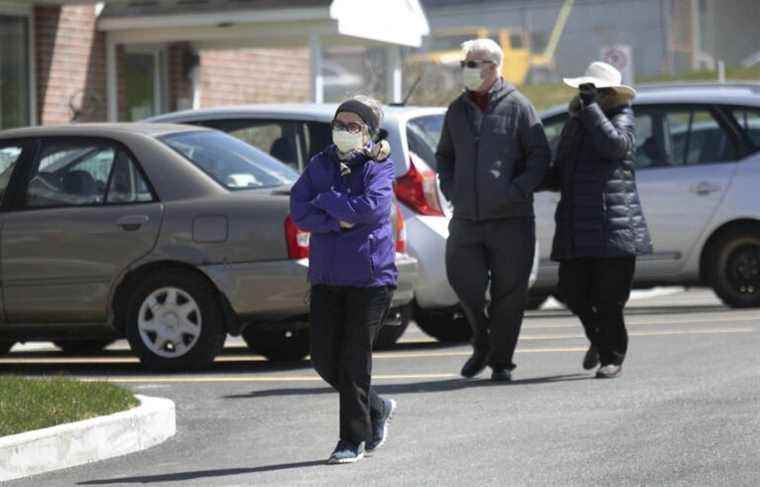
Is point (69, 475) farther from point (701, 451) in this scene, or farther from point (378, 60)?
point (378, 60)

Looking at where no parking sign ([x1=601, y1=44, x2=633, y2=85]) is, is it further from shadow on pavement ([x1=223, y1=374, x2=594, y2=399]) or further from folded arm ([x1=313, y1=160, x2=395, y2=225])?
folded arm ([x1=313, y1=160, x2=395, y2=225])

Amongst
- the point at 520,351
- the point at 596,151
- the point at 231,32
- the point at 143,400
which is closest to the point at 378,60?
the point at 231,32

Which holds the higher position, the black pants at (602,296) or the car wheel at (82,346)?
the black pants at (602,296)

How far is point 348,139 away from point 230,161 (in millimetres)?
→ 3998

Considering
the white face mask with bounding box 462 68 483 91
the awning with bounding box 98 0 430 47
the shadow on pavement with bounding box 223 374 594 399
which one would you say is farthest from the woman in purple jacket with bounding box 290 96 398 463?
the awning with bounding box 98 0 430 47

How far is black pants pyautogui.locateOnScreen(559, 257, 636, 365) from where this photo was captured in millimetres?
11086

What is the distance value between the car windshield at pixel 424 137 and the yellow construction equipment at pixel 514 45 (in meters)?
26.8

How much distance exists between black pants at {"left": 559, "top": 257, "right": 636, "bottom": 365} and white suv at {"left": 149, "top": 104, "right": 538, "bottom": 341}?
161cm

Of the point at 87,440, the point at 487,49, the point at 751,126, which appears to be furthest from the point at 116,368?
the point at 751,126

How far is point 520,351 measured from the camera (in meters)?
12.9

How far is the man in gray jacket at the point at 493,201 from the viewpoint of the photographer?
1091 centimetres

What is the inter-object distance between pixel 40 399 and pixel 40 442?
43.3 inches

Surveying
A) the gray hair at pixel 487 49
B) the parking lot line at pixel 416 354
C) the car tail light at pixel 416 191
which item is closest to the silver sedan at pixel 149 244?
the car tail light at pixel 416 191

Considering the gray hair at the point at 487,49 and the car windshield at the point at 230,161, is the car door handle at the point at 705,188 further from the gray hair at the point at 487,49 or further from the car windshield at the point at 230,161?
the gray hair at the point at 487,49
